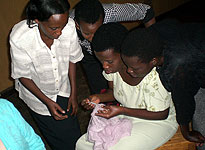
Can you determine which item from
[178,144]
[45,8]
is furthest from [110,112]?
[45,8]

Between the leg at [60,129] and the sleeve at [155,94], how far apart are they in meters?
0.89

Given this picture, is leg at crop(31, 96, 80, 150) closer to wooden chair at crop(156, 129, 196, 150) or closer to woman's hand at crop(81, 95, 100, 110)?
woman's hand at crop(81, 95, 100, 110)

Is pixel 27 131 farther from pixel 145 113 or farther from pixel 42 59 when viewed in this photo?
pixel 145 113

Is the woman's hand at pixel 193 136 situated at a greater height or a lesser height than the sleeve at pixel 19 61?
lesser

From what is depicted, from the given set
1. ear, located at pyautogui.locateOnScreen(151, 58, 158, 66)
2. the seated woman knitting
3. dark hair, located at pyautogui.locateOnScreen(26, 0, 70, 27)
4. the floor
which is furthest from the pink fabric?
the floor

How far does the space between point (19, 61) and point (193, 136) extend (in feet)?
4.67

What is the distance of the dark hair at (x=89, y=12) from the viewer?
1.88 m

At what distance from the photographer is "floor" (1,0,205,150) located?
3.27 metres

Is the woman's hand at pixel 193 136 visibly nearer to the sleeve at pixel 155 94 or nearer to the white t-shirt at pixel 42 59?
the sleeve at pixel 155 94

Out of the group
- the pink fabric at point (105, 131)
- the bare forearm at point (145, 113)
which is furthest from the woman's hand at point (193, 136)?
the pink fabric at point (105, 131)

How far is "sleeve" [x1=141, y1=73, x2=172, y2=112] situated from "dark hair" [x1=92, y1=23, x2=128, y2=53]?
0.32 meters

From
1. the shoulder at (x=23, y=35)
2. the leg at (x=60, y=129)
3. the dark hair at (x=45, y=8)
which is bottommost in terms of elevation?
the leg at (x=60, y=129)

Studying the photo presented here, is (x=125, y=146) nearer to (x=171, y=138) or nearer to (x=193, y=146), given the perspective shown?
(x=171, y=138)

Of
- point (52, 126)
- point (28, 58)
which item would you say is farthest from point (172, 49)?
point (52, 126)
